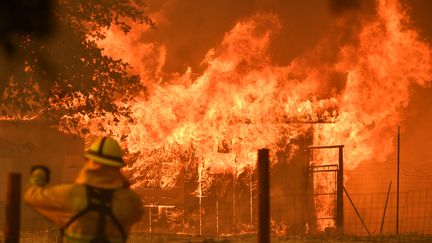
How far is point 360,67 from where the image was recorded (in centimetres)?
2341

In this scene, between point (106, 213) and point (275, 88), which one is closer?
point (106, 213)

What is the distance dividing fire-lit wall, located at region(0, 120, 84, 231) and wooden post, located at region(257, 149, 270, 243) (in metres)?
17.4

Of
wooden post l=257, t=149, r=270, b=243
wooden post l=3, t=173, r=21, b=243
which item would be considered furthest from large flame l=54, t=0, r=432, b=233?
wooden post l=3, t=173, r=21, b=243

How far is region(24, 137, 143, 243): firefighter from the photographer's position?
5340mm

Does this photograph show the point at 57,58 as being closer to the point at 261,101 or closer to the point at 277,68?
the point at 261,101

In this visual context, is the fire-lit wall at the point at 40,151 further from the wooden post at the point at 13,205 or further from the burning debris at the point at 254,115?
the wooden post at the point at 13,205

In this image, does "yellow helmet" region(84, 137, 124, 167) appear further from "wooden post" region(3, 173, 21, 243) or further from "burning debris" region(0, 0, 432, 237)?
"burning debris" region(0, 0, 432, 237)


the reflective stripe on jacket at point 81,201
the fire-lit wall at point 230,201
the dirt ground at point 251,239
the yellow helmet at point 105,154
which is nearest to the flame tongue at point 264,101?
the fire-lit wall at point 230,201

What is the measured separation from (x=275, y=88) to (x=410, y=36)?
5.07 metres

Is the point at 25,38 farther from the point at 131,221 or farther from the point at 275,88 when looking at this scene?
the point at 131,221

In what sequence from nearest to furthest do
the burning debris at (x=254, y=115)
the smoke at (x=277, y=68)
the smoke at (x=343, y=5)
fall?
the burning debris at (x=254, y=115) → the smoke at (x=277, y=68) → the smoke at (x=343, y=5)

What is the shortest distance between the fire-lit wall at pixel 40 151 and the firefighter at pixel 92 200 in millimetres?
18131

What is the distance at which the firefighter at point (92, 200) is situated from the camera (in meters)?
5.34

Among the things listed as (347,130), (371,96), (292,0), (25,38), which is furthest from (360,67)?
(25,38)
